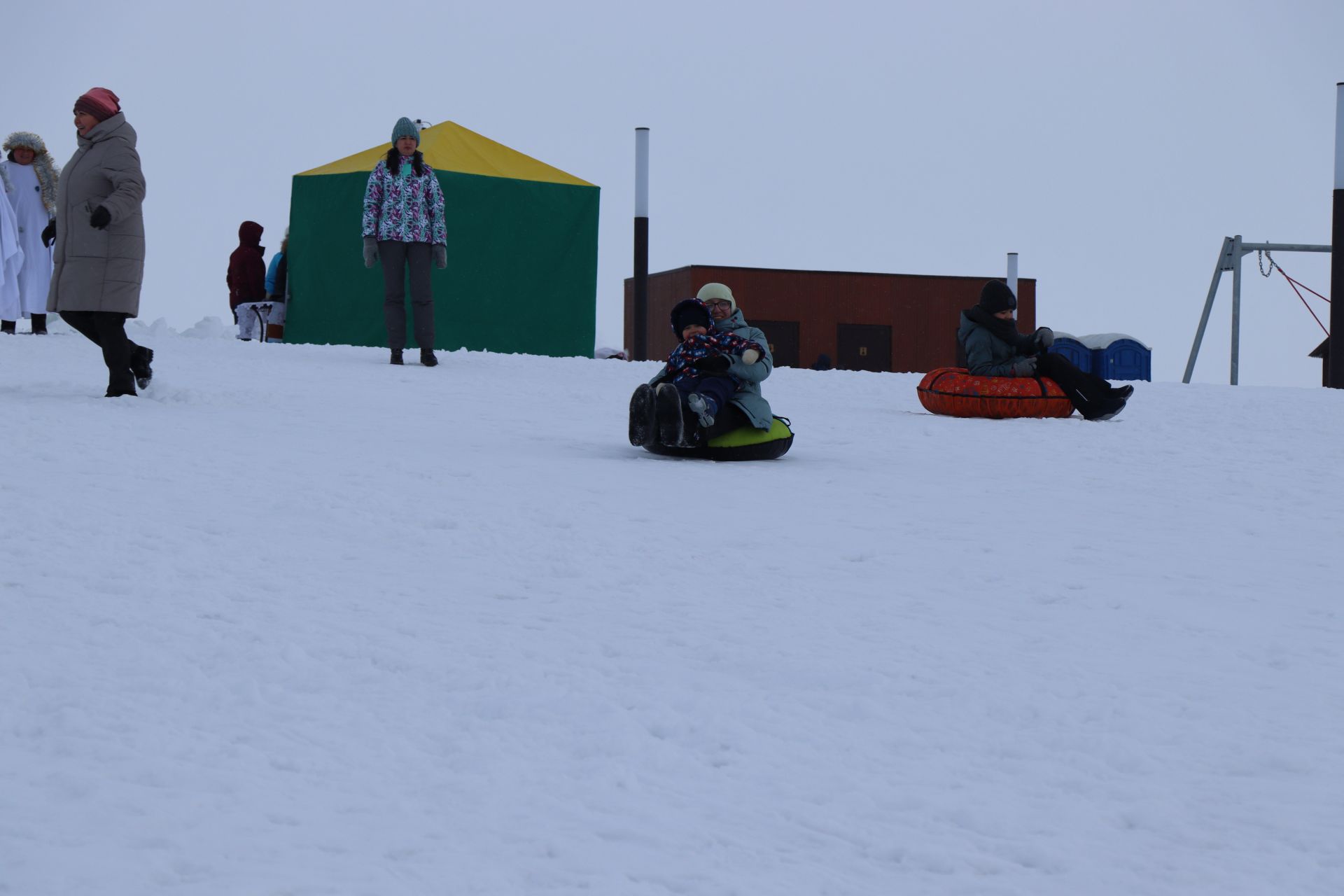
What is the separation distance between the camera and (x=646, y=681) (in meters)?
2.99

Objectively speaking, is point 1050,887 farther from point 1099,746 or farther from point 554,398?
point 554,398

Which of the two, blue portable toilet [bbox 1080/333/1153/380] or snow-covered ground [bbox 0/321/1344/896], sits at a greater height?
blue portable toilet [bbox 1080/333/1153/380]

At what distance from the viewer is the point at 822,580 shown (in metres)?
3.93

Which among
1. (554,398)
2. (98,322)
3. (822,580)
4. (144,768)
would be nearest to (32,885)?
(144,768)

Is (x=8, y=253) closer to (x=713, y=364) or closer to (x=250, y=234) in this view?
(x=250, y=234)

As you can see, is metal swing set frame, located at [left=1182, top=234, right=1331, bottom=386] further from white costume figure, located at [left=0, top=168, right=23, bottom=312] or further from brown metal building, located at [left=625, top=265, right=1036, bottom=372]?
white costume figure, located at [left=0, top=168, right=23, bottom=312]

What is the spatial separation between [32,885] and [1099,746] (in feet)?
6.01

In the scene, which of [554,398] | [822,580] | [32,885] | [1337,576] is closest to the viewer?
[32,885]

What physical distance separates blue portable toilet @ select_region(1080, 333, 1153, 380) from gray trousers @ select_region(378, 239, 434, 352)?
1422 cm

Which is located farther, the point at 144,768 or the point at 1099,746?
the point at 1099,746

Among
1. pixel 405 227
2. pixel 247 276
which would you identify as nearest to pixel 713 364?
pixel 405 227

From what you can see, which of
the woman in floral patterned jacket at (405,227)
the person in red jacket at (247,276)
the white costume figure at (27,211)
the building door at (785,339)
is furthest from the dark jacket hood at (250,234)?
the building door at (785,339)

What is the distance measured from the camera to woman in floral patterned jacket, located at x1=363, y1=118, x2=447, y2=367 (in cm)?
1121

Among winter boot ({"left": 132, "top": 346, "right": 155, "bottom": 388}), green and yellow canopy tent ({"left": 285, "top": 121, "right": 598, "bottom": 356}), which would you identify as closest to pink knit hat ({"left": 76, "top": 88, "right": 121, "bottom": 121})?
winter boot ({"left": 132, "top": 346, "right": 155, "bottom": 388})
